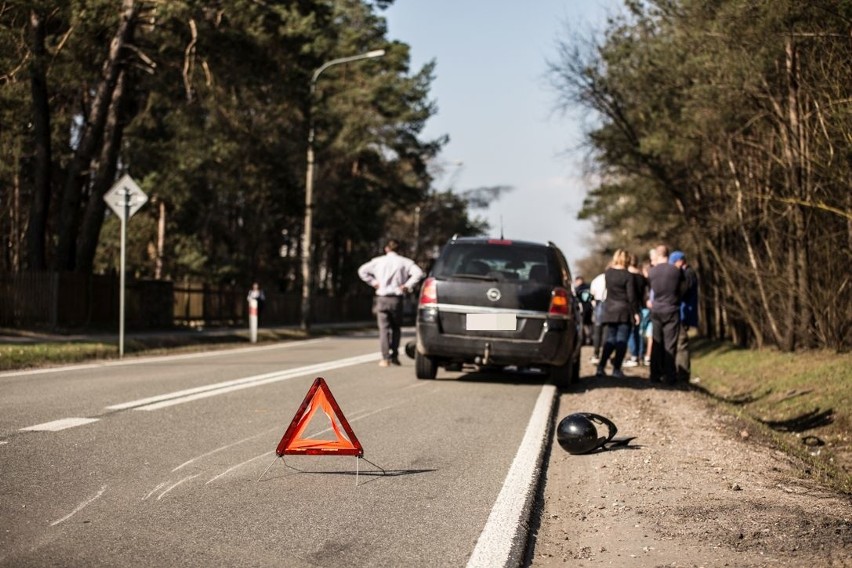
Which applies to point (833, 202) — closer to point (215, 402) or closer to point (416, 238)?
point (215, 402)

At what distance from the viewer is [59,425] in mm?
8445

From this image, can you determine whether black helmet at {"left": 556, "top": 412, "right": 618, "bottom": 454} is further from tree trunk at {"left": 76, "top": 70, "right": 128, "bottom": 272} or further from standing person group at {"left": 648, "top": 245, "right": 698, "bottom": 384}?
tree trunk at {"left": 76, "top": 70, "right": 128, "bottom": 272}

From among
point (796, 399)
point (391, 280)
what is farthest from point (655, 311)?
point (391, 280)

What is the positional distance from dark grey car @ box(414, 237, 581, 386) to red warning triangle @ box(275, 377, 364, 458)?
6.05 m

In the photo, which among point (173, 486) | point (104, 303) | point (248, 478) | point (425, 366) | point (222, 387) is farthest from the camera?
point (104, 303)

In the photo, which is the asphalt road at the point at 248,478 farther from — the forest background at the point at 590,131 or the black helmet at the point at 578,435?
the forest background at the point at 590,131

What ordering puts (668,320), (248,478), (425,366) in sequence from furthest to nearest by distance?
(668,320) → (425,366) → (248,478)

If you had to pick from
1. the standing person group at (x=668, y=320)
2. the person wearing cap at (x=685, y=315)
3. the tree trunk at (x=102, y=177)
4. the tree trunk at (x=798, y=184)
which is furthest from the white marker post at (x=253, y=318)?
the standing person group at (x=668, y=320)

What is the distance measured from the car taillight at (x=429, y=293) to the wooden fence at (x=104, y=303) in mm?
14589

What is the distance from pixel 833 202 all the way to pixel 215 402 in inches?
425

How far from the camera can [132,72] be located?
28.4 meters

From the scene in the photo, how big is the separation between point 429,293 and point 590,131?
17396 mm

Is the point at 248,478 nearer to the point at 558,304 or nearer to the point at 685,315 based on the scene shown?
the point at 558,304

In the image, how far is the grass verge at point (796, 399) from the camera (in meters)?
10.0
